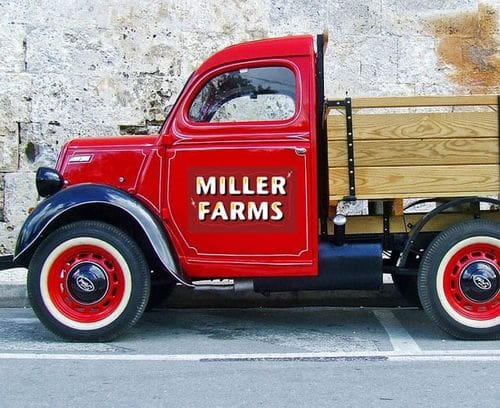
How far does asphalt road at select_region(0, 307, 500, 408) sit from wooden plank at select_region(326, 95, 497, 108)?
5.61ft

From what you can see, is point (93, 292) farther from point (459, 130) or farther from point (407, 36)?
point (407, 36)

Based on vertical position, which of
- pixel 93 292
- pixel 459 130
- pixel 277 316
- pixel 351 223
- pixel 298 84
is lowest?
pixel 277 316

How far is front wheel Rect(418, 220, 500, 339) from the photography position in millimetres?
5598

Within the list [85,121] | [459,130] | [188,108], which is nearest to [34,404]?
[188,108]

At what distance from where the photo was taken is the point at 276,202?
5.61 metres

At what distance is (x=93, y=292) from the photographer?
5.64 metres

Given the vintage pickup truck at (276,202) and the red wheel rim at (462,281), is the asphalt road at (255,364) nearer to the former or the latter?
the red wheel rim at (462,281)

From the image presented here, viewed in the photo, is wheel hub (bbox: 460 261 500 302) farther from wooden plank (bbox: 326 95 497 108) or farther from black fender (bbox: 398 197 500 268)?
wooden plank (bbox: 326 95 497 108)

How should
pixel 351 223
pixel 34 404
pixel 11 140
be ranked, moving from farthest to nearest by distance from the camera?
pixel 11 140 → pixel 351 223 → pixel 34 404

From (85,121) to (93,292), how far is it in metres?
4.17

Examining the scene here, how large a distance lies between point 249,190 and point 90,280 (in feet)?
4.29

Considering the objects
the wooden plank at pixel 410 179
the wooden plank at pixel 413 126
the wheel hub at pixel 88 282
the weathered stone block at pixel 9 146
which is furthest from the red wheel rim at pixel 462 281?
the weathered stone block at pixel 9 146

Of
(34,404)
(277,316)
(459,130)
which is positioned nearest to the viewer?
(34,404)

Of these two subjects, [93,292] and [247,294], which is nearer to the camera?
[93,292]
